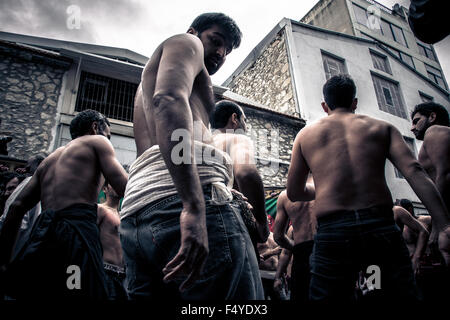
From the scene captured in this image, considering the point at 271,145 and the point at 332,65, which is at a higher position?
the point at 332,65

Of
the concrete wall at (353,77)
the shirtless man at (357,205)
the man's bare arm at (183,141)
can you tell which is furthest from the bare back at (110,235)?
the concrete wall at (353,77)

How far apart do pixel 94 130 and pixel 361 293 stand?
2558 millimetres

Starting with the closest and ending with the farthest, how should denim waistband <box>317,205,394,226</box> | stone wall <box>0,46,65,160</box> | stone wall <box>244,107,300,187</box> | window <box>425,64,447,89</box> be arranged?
denim waistband <box>317,205,394,226</box>
stone wall <box>0,46,65,160</box>
stone wall <box>244,107,300,187</box>
window <box>425,64,447,89</box>

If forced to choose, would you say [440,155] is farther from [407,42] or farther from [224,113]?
[407,42]

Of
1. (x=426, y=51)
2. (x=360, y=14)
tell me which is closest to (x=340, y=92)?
(x=360, y=14)

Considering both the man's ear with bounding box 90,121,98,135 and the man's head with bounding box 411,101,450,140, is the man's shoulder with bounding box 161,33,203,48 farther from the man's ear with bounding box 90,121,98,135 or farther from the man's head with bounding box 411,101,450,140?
the man's head with bounding box 411,101,450,140

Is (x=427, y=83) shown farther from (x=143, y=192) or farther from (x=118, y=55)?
(x=143, y=192)

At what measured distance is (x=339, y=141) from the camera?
2.00 meters

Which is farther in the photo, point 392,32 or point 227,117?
point 392,32

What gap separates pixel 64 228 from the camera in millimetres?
1995

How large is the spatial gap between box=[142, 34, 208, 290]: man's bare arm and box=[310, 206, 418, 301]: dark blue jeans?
46.2 inches

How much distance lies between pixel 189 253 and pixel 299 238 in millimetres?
2635

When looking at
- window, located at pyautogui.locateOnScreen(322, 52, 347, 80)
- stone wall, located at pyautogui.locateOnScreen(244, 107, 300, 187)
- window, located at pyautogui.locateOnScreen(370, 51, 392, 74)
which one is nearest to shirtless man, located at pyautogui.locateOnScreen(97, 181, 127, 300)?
stone wall, located at pyautogui.locateOnScreen(244, 107, 300, 187)

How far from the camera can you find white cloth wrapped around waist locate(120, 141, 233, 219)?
3.36 ft
